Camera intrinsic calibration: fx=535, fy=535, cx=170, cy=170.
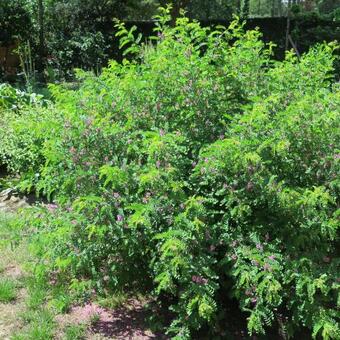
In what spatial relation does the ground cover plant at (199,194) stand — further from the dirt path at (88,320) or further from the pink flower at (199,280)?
the dirt path at (88,320)

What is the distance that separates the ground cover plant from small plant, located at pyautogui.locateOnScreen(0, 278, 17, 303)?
34 cm

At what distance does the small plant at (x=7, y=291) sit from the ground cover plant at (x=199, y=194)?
338 millimetres

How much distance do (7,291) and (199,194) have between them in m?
1.52

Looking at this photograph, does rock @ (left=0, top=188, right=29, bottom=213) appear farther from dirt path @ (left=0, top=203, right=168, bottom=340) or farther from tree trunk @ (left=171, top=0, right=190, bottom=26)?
tree trunk @ (left=171, top=0, right=190, bottom=26)

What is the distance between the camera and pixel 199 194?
10.6 ft

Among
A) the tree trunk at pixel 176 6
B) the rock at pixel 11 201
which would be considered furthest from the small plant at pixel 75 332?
the tree trunk at pixel 176 6

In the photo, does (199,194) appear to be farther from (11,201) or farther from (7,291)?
(11,201)

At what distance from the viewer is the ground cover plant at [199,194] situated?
2.89 metres

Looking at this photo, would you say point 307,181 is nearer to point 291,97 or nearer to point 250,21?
point 291,97

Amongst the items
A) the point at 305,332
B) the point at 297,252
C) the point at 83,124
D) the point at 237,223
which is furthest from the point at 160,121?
the point at 305,332

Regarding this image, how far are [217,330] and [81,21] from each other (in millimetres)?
12821

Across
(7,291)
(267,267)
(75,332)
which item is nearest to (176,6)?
(7,291)

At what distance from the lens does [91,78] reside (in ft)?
Result: 12.7

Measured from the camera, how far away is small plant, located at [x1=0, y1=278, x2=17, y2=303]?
3.60 meters
